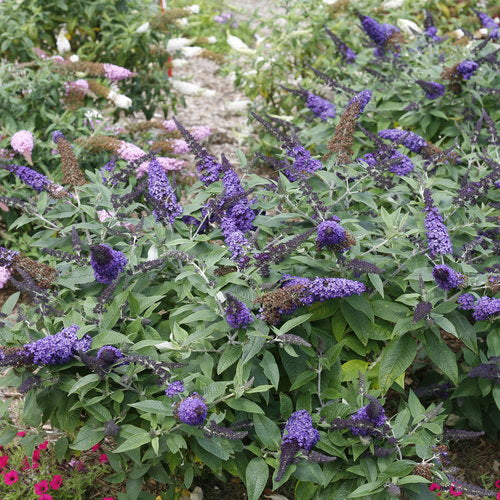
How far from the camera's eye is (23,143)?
15.7 feet

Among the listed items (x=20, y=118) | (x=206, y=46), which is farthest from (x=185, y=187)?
(x=206, y=46)

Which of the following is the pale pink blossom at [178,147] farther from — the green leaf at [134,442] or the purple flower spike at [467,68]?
the green leaf at [134,442]

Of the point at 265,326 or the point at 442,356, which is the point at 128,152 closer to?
the point at 265,326

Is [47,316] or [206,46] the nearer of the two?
[47,316]

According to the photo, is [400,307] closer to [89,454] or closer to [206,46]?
[89,454]

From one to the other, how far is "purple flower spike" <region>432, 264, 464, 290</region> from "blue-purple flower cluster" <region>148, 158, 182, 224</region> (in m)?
1.16

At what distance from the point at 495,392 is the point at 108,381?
64.9 inches

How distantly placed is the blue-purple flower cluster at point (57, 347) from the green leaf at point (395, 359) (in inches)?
47.5

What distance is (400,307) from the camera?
316cm

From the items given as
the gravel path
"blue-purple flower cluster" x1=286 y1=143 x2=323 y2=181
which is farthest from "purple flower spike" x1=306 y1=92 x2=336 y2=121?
the gravel path

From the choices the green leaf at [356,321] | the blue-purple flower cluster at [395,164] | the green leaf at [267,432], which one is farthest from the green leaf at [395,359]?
the blue-purple flower cluster at [395,164]

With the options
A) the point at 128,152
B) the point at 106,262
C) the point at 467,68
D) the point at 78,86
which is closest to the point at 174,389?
the point at 106,262

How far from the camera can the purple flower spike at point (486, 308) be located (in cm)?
293

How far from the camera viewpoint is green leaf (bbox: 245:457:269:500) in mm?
2830
